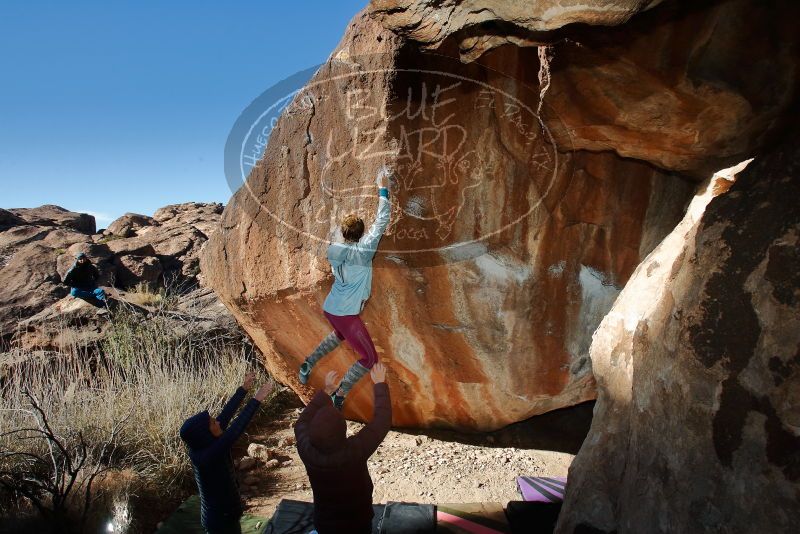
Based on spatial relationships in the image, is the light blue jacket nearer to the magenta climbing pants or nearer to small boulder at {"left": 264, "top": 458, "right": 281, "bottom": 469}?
the magenta climbing pants

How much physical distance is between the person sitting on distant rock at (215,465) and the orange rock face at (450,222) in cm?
124

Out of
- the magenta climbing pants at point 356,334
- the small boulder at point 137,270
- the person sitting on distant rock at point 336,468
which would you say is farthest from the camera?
the small boulder at point 137,270

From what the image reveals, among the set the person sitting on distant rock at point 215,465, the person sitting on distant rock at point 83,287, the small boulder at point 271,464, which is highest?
the person sitting on distant rock at point 83,287

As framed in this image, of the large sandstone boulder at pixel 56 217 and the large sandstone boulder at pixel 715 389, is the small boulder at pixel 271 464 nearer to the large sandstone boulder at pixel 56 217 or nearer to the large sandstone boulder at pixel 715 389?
the large sandstone boulder at pixel 715 389

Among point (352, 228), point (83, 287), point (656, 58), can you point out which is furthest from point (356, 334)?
point (83, 287)

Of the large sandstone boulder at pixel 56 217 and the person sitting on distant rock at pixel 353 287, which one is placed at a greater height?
the large sandstone boulder at pixel 56 217

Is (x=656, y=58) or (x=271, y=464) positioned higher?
(x=656, y=58)

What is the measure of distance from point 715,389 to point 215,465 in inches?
85.9

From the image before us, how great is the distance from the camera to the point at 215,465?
2463 millimetres

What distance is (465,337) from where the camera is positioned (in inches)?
139

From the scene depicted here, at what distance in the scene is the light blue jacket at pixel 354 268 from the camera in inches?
121

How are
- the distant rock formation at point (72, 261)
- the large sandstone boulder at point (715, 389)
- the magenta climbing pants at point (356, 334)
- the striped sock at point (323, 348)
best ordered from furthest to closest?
the distant rock formation at point (72, 261) < the striped sock at point (323, 348) < the magenta climbing pants at point (356, 334) < the large sandstone boulder at point (715, 389)

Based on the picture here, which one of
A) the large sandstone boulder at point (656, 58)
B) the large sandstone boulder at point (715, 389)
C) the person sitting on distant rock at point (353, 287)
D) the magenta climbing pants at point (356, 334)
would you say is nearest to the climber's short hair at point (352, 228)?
the person sitting on distant rock at point (353, 287)

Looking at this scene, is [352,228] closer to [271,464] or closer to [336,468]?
[336,468]
